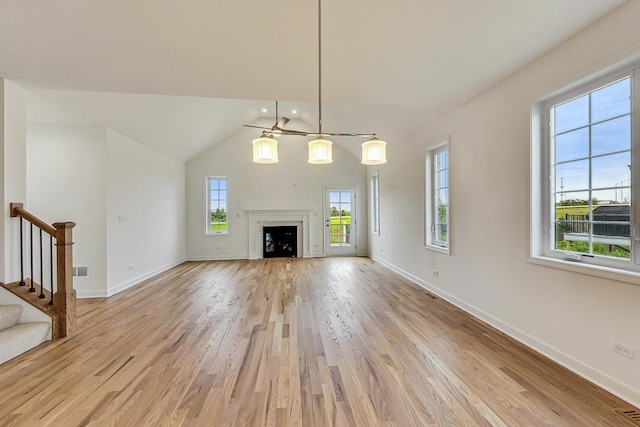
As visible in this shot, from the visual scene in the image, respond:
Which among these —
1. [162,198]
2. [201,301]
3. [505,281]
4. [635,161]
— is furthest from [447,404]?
[162,198]

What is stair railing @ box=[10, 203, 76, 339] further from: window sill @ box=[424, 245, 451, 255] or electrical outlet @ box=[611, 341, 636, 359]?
electrical outlet @ box=[611, 341, 636, 359]

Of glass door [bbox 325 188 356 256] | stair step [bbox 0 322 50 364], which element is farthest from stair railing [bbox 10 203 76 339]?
glass door [bbox 325 188 356 256]

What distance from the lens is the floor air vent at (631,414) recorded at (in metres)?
1.57

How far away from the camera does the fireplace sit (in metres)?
7.70

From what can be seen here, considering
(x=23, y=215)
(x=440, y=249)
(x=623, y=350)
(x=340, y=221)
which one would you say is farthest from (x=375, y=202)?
(x=23, y=215)

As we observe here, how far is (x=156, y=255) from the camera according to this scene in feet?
18.5

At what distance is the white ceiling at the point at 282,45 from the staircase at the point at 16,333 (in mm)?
2244

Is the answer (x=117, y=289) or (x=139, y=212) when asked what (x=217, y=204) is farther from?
(x=117, y=289)

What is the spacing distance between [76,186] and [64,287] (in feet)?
6.74

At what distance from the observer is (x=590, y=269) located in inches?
77.4

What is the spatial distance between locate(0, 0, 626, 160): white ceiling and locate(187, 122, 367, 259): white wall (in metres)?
4.06

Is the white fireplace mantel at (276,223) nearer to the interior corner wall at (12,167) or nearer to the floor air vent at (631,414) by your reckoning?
the interior corner wall at (12,167)

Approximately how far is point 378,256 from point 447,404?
5152mm

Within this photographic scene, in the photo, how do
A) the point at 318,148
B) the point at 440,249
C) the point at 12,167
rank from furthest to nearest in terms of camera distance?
the point at 440,249 → the point at 12,167 → the point at 318,148
